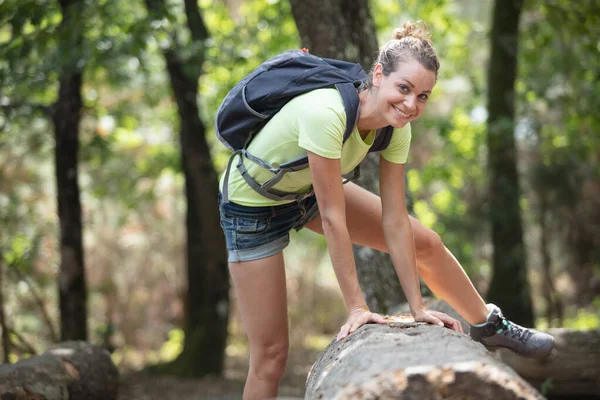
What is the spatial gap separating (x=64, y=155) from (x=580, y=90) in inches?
277

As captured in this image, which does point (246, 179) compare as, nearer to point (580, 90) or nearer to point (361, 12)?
point (361, 12)

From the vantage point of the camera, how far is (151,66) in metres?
11.4

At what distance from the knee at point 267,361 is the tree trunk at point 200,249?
5548 mm


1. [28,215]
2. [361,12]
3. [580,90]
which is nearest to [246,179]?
[361,12]

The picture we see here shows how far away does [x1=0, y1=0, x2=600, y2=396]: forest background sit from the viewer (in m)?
8.22

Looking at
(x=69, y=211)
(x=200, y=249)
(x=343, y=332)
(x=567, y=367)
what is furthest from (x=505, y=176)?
(x=343, y=332)

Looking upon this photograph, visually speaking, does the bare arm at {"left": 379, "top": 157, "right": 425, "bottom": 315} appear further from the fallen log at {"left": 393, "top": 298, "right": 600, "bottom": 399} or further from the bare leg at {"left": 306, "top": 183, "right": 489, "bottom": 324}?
the fallen log at {"left": 393, "top": 298, "right": 600, "bottom": 399}

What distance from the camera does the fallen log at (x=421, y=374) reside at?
2547 millimetres

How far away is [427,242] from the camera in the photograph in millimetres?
4035

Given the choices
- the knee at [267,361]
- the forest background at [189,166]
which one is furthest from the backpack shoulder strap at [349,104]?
the forest background at [189,166]

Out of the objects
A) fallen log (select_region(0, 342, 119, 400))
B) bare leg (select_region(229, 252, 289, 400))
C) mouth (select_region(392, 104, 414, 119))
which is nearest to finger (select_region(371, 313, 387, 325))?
bare leg (select_region(229, 252, 289, 400))

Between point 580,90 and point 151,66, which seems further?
point 151,66

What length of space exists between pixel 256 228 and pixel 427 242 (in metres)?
0.94

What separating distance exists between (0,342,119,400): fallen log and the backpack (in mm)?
1931
